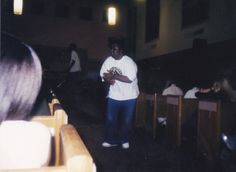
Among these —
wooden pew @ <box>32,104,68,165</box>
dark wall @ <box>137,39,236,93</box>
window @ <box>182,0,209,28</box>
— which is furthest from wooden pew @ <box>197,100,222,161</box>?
window @ <box>182,0,209,28</box>

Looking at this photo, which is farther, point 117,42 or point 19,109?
point 117,42

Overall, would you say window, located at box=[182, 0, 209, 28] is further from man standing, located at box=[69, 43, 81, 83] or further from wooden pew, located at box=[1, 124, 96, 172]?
wooden pew, located at box=[1, 124, 96, 172]

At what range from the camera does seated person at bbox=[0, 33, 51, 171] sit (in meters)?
1.15

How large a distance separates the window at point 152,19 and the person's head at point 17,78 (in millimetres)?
13567

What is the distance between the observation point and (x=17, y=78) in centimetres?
124

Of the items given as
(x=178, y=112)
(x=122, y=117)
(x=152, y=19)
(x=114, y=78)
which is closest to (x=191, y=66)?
(x=178, y=112)

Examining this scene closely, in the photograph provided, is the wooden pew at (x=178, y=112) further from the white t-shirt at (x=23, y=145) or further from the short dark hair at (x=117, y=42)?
the white t-shirt at (x=23, y=145)

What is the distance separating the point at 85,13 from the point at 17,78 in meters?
16.6

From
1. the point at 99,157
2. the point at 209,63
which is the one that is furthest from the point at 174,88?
the point at 99,157

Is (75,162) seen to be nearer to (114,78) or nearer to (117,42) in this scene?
(114,78)

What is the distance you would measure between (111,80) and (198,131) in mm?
1636

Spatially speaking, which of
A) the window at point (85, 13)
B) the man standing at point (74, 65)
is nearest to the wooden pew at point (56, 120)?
the man standing at point (74, 65)

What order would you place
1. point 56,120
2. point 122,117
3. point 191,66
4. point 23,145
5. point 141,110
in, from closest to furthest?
point 23,145 < point 56,120 < point 122,117 < point 141,110 < point 191,66

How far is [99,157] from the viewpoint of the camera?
17.5 feet
